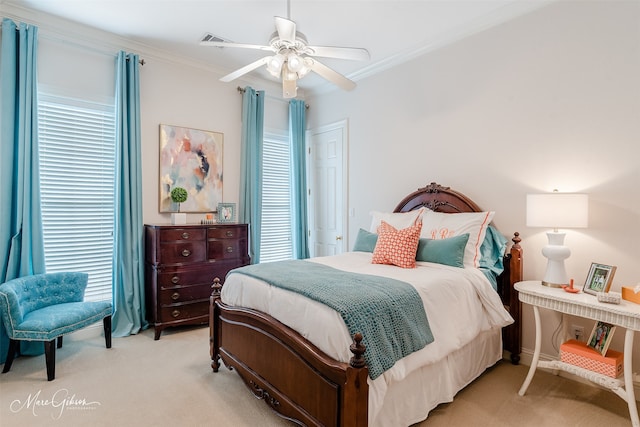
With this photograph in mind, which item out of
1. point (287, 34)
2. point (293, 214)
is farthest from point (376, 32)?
point (293, 214)

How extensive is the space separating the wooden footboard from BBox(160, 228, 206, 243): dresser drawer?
3.42 ft

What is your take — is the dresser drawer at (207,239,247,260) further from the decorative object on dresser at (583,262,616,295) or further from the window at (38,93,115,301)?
the decorative object on dresser at (583,262,616,295)

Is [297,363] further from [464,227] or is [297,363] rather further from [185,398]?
[464,227]

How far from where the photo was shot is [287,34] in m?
2.09

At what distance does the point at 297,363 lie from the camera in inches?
69.7

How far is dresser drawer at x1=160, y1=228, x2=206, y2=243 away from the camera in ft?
10.7

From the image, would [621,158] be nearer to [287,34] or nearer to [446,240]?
[446,240]

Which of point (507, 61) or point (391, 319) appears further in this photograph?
point (507, 61)

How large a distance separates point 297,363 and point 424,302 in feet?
2.66

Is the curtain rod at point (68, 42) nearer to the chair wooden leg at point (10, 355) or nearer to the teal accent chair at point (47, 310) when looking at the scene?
the teal accent chair at point (47, 310)

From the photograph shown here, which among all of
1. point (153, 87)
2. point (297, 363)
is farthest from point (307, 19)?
point (297, 363)

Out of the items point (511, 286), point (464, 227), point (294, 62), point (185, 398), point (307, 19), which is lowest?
point (185, 398)

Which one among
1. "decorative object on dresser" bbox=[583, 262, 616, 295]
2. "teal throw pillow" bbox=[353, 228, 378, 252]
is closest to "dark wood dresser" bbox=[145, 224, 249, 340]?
"teal throw pillow" bbox=[353, 228, 378, 252]

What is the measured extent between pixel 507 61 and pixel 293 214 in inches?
120
